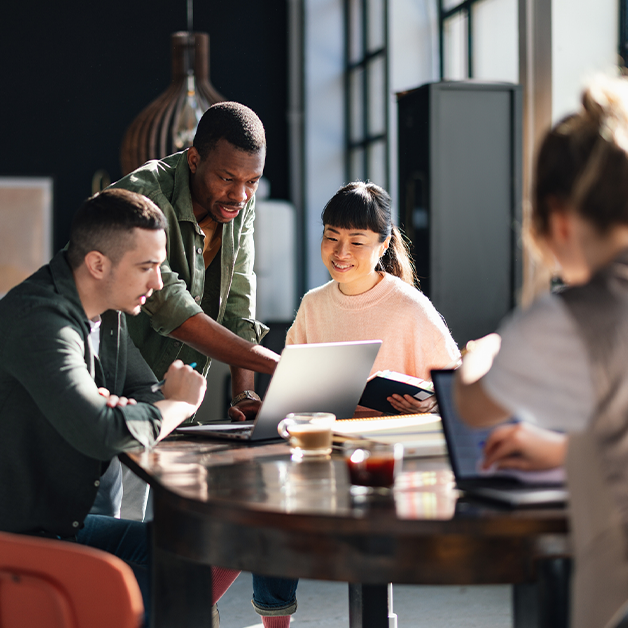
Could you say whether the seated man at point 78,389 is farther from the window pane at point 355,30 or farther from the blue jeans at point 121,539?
the window pane at point 355,30

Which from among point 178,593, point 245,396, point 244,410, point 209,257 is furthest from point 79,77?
point 178,593

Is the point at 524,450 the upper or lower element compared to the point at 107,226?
lower

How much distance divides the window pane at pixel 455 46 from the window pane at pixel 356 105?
1.56 m

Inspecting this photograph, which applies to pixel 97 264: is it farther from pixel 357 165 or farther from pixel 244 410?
pixel 357 165

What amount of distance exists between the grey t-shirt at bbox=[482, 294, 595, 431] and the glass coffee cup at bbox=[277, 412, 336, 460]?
554 millimetres

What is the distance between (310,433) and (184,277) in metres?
1.00

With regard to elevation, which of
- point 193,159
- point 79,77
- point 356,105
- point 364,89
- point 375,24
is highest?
point 375,24

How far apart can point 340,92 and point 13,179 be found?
3074 mm

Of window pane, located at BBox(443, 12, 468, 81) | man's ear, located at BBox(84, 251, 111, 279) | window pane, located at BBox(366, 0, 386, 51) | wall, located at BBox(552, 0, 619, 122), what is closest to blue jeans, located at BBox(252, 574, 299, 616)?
man's ear, located at BBox(84, 251, 111, 279)

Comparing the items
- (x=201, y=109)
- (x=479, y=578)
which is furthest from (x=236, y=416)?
(x=201, y=109)

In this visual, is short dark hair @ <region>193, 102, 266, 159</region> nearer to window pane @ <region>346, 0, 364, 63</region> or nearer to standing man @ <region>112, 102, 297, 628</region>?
standing man @ <region>112, 102, 297, 628</region>

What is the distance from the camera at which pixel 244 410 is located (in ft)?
6.67

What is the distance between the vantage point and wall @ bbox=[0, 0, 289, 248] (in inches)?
302

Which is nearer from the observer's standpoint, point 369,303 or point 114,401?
point 114,401
